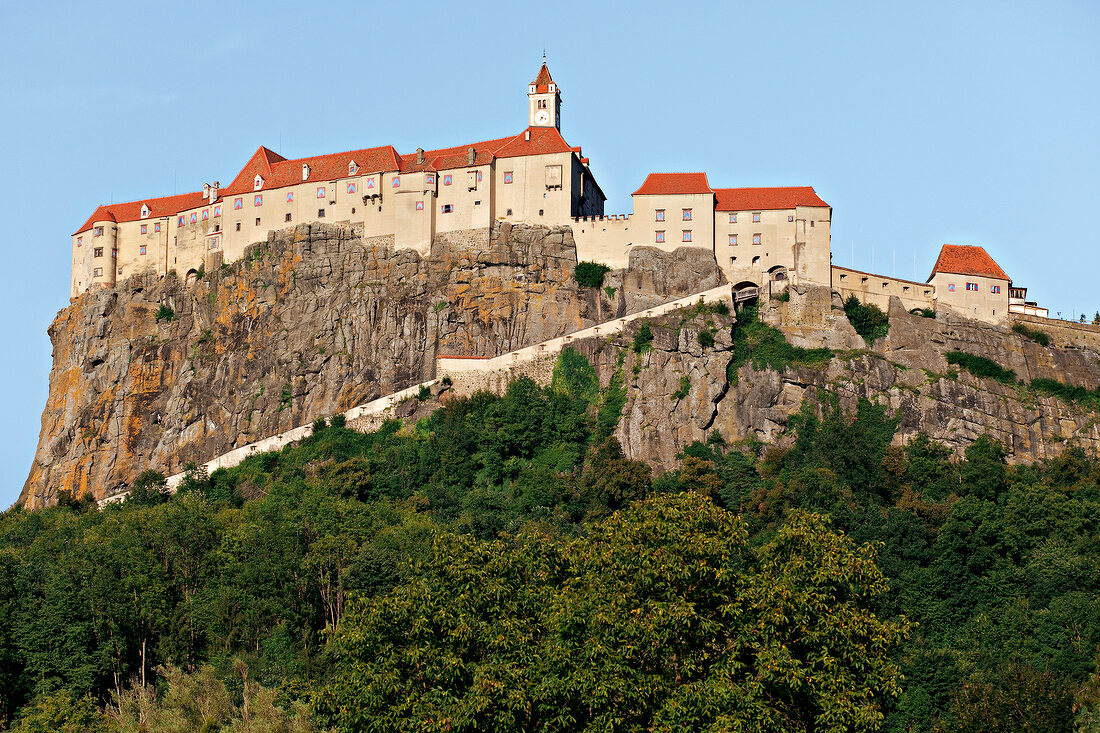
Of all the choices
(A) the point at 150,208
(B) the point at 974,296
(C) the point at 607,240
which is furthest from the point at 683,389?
(A) the point at 150,208

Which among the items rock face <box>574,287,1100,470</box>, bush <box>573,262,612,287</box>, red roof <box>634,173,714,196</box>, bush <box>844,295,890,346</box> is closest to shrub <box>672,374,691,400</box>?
rock face <box>574,287,1100,470</box>

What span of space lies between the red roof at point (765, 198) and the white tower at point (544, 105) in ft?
37.7

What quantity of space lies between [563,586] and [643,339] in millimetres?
40062

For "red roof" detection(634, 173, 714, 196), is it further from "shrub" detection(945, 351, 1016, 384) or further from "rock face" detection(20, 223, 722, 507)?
"shrub" detection(945, 351, 1016, 384)

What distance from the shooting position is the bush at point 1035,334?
80.5m

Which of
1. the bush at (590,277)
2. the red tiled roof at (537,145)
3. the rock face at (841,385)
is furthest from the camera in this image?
the red tiled roof at (537,145)

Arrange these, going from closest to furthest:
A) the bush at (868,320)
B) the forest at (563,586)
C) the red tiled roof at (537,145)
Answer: the forest at (563,586) < the bush at (868,320) < the red tiled roof at (537,145)

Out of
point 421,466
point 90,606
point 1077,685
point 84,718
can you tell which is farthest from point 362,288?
point 1077,685

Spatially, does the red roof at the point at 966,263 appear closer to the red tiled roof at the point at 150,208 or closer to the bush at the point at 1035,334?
the bush at the point at 1035,334

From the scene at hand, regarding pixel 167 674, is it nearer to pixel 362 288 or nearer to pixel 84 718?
pixel 84 718

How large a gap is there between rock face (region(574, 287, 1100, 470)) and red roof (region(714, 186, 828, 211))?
5.34m

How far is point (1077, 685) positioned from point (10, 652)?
38628 millimetres

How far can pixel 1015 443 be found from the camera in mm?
76438

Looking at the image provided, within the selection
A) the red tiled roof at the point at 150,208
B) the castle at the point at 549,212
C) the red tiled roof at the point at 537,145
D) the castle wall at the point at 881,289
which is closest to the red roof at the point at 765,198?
the castle at the point at 549,212
